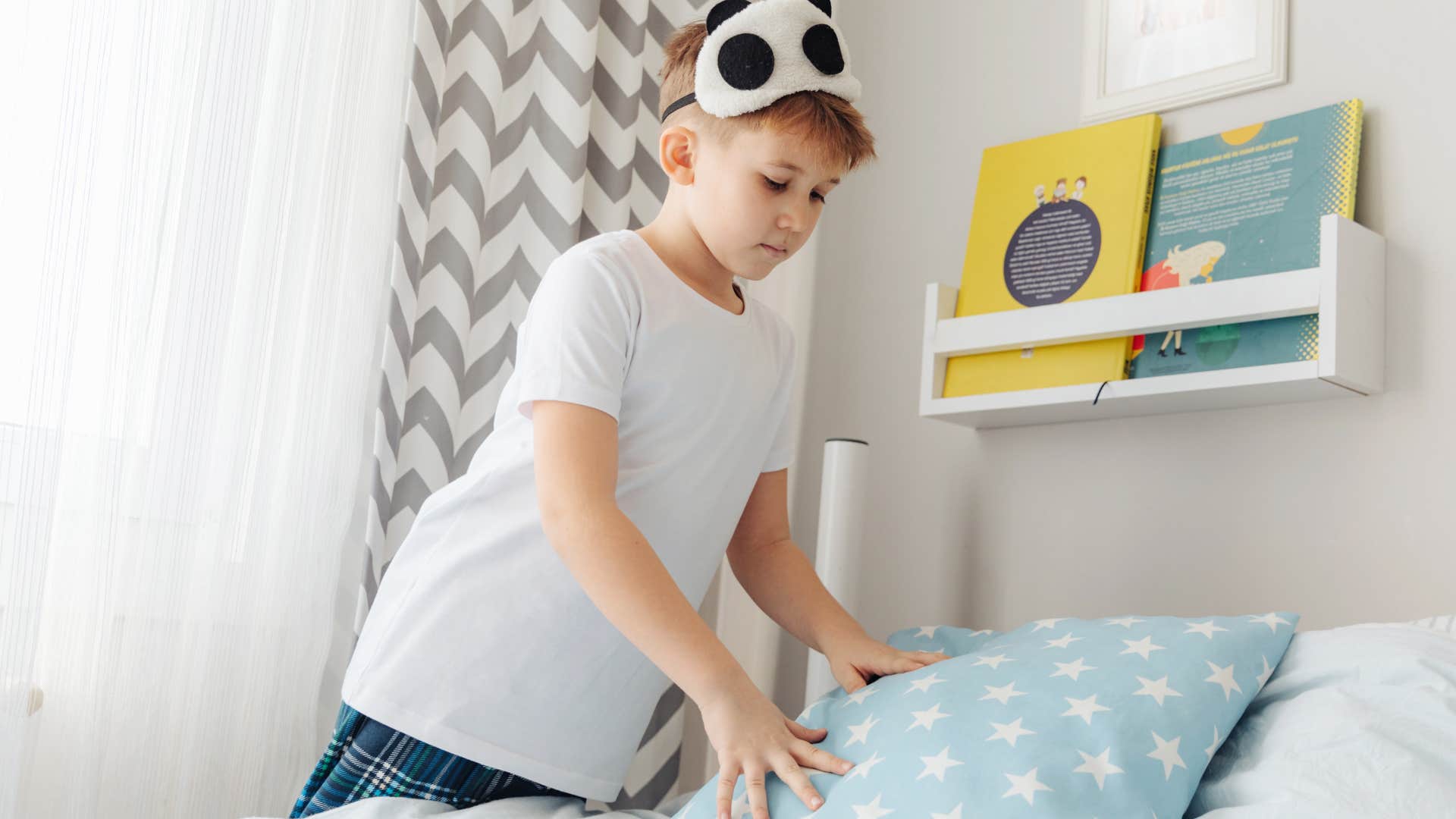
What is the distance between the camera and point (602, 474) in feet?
2.93

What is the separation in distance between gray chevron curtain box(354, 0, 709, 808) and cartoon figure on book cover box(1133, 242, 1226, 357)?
0.69 m

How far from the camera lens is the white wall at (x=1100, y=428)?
1.23 m

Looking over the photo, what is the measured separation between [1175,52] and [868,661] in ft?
3.00

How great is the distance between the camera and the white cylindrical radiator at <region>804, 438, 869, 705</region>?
1460 millimetres

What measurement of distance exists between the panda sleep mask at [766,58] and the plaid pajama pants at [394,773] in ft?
1.92

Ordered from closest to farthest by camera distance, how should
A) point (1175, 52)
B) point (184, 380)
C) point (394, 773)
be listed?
point (394, 773) < point (184, 380) < point (1175, 52)

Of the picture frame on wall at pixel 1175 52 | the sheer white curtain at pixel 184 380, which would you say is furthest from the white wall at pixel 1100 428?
the sheer white curtain at pixel 184 380

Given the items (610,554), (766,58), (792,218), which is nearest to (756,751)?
(610,554)

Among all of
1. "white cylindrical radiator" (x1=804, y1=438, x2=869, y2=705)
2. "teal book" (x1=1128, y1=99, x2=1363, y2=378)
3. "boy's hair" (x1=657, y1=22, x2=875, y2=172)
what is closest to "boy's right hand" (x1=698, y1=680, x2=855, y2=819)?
"boy's hair" (x1=657, y1=22, x2=875, y2=172)

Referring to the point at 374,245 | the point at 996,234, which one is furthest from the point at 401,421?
the point at 996,234

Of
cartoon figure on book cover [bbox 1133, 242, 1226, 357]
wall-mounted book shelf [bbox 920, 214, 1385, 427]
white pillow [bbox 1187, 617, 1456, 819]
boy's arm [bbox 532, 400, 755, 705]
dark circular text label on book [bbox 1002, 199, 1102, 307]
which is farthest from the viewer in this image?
dark circular text label on book [bbox 1002, 199, 1102, 307]

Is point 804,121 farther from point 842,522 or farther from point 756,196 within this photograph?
point 842,522

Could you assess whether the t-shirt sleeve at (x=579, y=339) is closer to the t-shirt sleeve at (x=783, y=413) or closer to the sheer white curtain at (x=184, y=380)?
the t-shirt sleeve at (x=783, y=413)

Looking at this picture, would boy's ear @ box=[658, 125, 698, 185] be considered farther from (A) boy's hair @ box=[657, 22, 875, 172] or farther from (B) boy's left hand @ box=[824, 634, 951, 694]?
(B) boy's left hand @ box=[824, 634, 951, 694]
